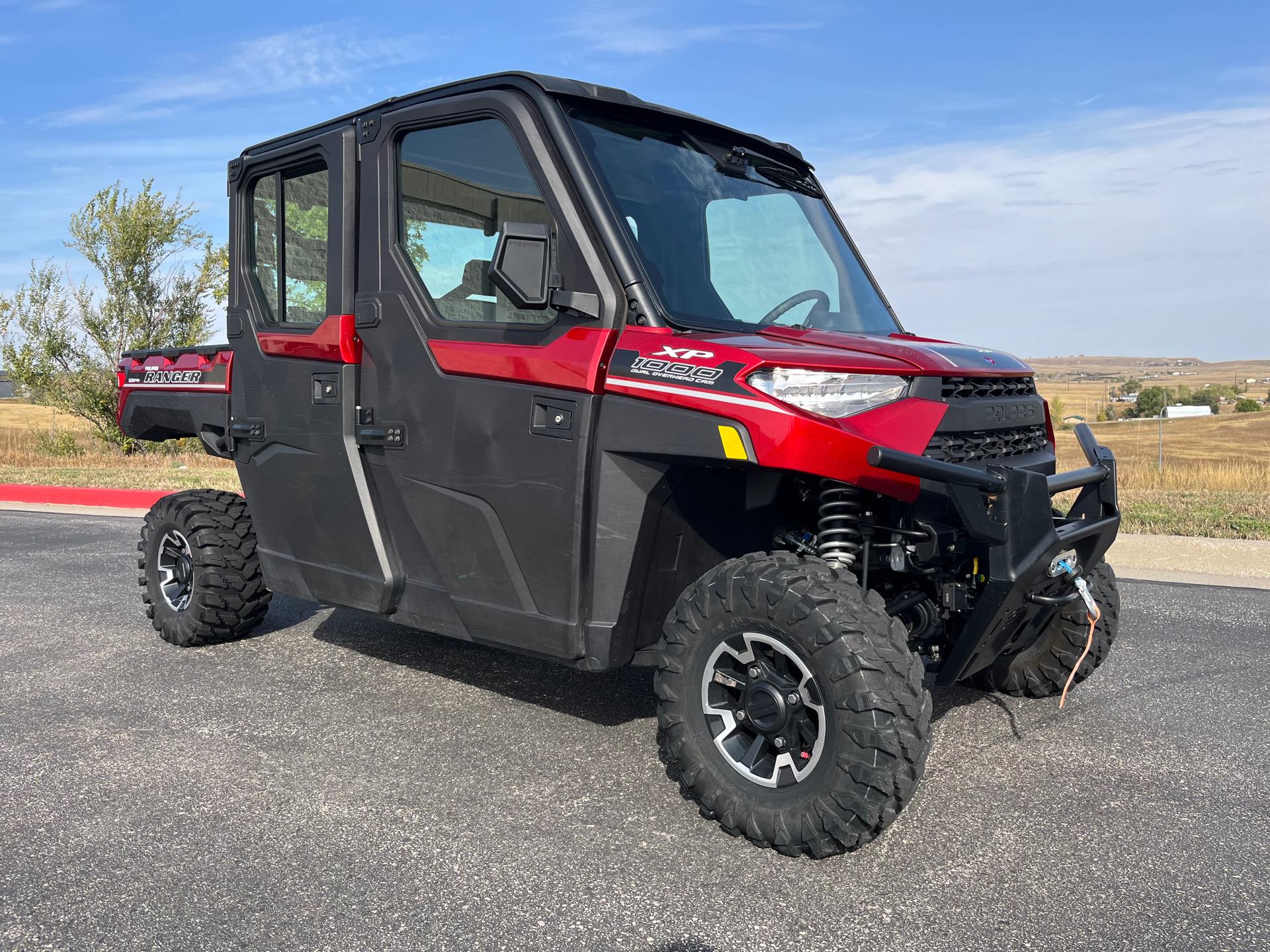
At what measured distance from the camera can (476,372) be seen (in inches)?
155

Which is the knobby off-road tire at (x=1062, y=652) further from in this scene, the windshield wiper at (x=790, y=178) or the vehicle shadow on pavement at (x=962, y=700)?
the windshield wiper at (x=790, y=178)

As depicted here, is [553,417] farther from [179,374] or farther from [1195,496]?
[1195,496]

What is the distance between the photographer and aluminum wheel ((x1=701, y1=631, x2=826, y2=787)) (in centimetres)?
333

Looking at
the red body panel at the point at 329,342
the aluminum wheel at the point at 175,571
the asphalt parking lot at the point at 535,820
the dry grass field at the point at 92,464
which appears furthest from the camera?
the dry grass field at the point at 92,464

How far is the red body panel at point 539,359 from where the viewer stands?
3.58 meters

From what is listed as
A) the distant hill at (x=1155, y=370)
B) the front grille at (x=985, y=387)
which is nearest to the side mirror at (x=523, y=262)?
the front grille at (x=985, y=387)

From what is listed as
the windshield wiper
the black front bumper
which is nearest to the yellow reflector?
the black front bumper

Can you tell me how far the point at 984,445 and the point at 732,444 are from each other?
3.20 ft

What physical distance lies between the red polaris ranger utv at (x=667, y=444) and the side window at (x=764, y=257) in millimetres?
15

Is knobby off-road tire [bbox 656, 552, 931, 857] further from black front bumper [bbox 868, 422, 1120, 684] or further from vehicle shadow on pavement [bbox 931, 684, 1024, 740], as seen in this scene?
vehicle shadow on pavement [bbox 931, 684, 1024, 740]

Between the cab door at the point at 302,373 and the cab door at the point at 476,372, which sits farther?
the cab door at the point at 302,373

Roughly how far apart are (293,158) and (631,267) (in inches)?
83.3

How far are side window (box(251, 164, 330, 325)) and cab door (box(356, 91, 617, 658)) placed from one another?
33 centimetres

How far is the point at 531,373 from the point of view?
12.3ft
